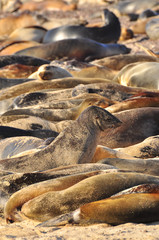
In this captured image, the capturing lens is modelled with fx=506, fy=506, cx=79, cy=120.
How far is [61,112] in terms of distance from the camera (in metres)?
4.37

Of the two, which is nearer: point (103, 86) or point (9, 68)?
point (103, 86)

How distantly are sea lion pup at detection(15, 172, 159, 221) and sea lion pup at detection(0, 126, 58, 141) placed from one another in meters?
1.44

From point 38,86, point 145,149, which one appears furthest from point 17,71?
point 145,149

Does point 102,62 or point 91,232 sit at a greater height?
point 91,232

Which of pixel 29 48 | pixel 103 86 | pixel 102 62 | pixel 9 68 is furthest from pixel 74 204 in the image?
pixel 29 48

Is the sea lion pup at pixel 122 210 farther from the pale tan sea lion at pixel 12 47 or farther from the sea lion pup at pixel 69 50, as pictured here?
the pale tan sea lion at pixel 12 47

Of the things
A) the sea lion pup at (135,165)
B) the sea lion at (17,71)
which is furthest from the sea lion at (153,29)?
the sea lion pup at (135,165)

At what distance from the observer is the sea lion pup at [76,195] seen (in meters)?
2.22

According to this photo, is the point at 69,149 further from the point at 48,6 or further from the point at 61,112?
the point at 48,6

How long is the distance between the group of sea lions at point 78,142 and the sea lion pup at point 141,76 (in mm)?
13

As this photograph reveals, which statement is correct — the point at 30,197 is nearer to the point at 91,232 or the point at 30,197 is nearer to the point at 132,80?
the point at 91,232

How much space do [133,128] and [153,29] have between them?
6.94 metres

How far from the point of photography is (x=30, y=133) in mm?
3809

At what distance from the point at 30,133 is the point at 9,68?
3179 millimetres
